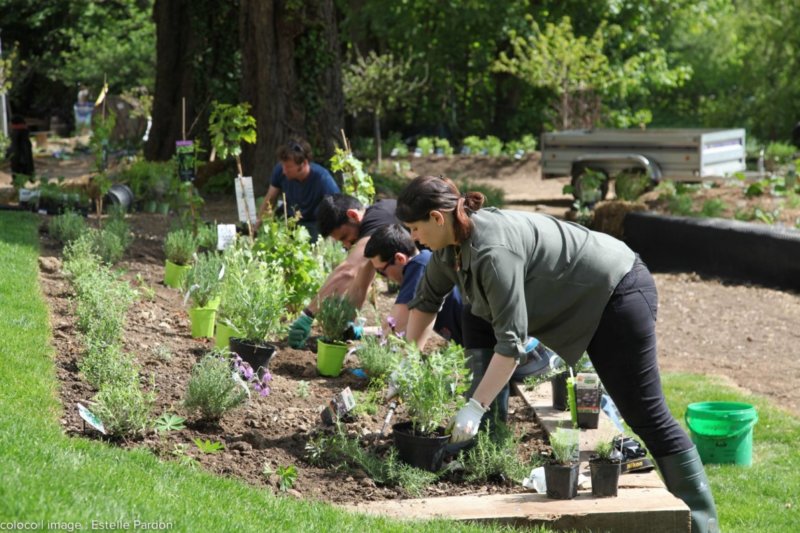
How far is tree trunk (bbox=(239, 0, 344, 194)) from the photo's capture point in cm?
1312

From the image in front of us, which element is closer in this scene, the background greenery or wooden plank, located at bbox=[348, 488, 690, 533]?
wooden plank, located at bbox=[348, 488, 690, 533]

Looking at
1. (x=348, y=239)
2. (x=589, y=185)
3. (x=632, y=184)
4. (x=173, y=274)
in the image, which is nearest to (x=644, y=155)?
(x=589, y=185)

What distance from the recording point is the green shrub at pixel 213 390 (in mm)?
4867

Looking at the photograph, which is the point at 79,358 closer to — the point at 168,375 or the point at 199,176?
the point at 168,375

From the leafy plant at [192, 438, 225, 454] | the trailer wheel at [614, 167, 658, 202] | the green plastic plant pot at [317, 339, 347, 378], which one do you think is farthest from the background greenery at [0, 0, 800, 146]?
the leafy plant at [192, 438, 225, 454]

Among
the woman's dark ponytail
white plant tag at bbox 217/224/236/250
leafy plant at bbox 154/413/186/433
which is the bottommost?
leafy plant at bbox 154/413/186/433

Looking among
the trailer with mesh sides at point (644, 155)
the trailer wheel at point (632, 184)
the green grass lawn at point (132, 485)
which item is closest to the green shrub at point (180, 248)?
the green grass lawn at point (132, 485)

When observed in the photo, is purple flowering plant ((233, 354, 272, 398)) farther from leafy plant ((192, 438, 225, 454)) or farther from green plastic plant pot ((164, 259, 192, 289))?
green plastic plant pot ((164, 259, 192, 289))

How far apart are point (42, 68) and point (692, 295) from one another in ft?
80.9

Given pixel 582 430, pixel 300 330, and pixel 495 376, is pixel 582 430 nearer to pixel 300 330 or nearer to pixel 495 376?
pixel 495 376

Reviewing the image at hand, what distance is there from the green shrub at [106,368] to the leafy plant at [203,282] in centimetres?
135

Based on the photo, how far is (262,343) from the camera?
19.4ft

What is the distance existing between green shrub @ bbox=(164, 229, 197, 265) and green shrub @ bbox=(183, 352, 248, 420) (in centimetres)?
344

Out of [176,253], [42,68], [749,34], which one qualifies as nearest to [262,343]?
[176,253]
